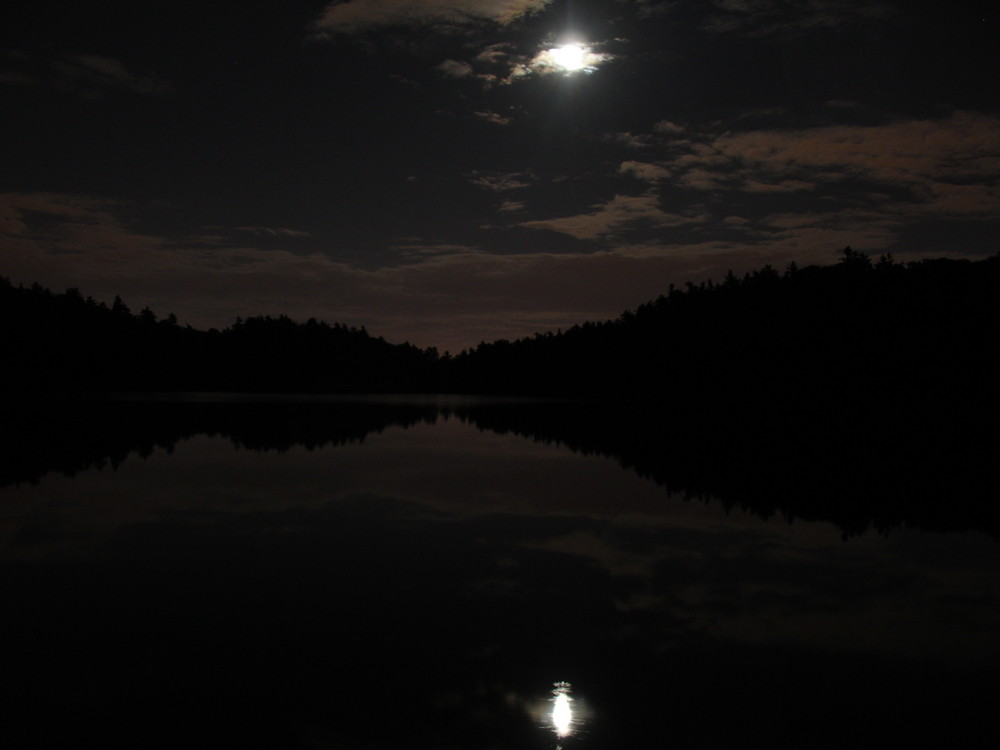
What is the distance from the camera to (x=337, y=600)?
34.6 feet

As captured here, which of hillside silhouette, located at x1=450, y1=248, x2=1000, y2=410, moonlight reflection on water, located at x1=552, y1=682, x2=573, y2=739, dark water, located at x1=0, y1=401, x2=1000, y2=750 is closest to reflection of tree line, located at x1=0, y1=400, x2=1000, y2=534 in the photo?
dark water, located at x1=0, y1=401, x2=1000, y2=750

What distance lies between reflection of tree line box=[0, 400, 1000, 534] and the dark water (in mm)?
779

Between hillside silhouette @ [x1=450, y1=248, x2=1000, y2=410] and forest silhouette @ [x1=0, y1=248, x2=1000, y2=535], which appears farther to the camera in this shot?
hillside silhouette @ [x1=450, y1=248, x2=1000, y2=410]

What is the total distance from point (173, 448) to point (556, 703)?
93.3 ft

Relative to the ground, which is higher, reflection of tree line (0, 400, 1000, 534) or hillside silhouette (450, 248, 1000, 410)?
hillside silhouette (450, 248, 1000, 410)

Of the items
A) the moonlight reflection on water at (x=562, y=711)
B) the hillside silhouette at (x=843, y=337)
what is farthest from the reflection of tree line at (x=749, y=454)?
the moonlight reflection on water at (x=562, y=711)

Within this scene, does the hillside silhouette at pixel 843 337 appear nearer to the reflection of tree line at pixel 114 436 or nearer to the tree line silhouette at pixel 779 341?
the tree line silhouette at pixel 779 341

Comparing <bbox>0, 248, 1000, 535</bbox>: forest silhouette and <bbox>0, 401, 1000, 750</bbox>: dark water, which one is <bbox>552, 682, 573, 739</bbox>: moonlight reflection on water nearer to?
<bbox>0, 401, 1000, 750</bbox>: dark water

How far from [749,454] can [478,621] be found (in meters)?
26.1

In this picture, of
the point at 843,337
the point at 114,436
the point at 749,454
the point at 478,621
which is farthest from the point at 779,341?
the point at 478,621

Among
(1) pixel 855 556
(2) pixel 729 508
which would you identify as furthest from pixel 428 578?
(2) pixel 729 508

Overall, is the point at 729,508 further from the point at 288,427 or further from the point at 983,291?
the point at 983,291

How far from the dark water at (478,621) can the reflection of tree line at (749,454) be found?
30.7 inches

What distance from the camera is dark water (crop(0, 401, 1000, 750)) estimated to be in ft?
22.9
